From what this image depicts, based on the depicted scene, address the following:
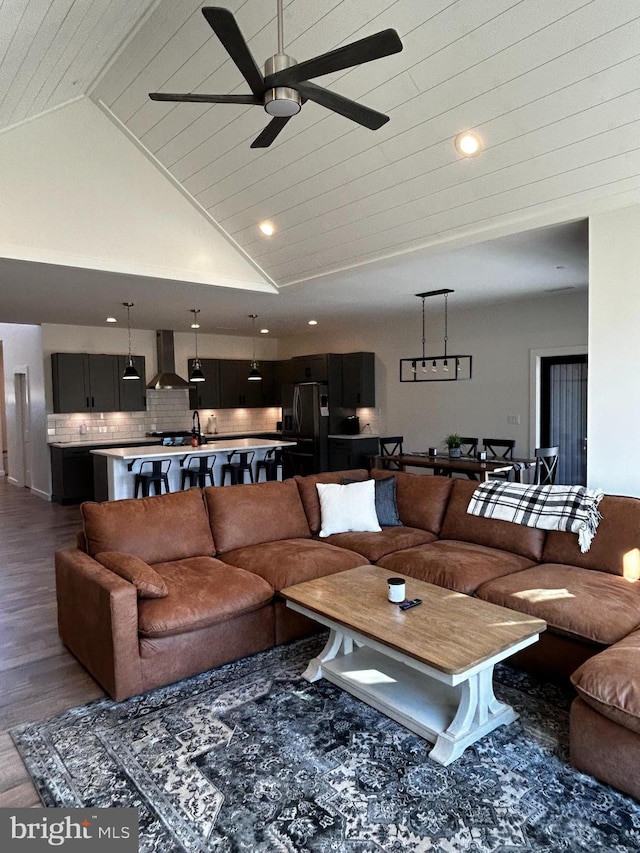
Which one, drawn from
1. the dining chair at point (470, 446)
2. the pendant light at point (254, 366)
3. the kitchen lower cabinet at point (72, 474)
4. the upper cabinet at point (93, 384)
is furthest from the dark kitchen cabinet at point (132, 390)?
the dining chair at point (470, 446)

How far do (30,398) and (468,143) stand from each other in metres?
8.45

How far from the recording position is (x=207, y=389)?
10.3m

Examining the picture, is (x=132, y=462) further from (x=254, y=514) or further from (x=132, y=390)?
(x=254, y=514)

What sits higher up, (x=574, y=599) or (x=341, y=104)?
(x=341, y=104)

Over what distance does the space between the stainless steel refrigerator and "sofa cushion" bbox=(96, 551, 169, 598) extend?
6.25 m

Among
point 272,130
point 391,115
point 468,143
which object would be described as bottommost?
point 272,130

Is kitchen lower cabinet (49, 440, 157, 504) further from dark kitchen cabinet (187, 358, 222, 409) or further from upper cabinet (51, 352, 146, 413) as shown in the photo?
dark kitchen cabinet (187, 358, 222, 409)

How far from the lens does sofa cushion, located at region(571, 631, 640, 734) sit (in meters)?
2.16

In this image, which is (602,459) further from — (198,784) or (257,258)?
(257,258)

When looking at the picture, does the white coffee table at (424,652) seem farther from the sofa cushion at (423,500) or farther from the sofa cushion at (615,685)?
the sofa cushion at (423,500)

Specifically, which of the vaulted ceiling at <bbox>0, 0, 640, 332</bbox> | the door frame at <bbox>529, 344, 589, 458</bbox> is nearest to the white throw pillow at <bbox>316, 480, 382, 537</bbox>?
the vaulted ceiling at <bbox>0, 0, 640, 332</bbox>

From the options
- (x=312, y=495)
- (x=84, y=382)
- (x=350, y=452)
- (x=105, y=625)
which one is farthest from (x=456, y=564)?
(x=84, y=382)

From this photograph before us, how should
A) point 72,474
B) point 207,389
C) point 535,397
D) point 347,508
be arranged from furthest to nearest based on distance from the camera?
point 207,389 < point 72,474 < point 535,397 < point 347,508

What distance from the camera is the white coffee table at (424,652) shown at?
2.44m
